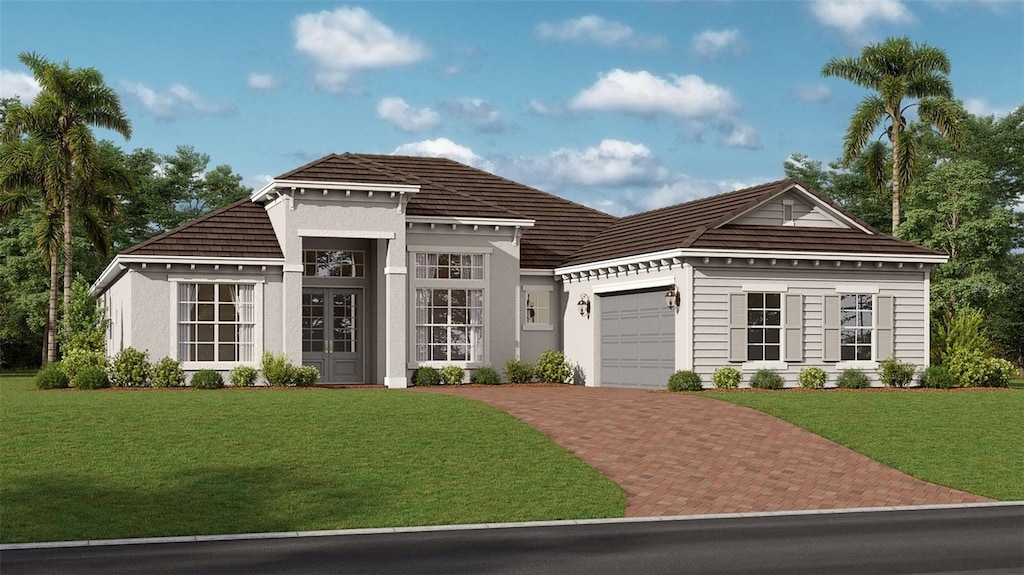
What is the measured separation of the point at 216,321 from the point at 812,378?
1409cm

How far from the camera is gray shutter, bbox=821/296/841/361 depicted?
89.4 ft

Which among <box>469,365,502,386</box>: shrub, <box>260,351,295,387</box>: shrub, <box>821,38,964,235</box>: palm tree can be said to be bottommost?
<box>469,365,502,386</box>: shrub

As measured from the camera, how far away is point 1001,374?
93.0 feet

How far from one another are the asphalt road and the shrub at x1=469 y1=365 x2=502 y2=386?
16.1 meters

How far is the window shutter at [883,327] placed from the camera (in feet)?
90.9

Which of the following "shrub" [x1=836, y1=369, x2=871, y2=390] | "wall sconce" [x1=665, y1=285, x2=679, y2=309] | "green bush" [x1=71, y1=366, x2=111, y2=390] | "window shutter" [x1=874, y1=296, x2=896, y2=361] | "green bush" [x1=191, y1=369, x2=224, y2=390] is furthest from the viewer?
"window shutter" [x1=874, y1=296, x2=896, y2=361]

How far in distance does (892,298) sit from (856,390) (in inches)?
109

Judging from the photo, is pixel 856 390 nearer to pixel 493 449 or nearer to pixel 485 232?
pixel 485 232

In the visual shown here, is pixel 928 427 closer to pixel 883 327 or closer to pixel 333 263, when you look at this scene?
pixel 883 327

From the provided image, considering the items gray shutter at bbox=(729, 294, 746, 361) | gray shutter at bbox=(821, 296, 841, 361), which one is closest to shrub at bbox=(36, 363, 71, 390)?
gray shutter at bbox=(729, 294, 746, 361)

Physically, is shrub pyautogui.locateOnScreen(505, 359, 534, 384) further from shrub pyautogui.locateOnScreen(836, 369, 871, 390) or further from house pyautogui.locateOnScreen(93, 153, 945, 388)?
shrub pyautogui.locateOnScreen(836, 369, 871, 390)

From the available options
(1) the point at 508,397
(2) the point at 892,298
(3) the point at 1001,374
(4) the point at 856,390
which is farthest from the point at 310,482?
(3) the point at 1001,374

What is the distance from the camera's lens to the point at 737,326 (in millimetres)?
26531

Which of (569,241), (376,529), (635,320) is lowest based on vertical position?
(376,529)
